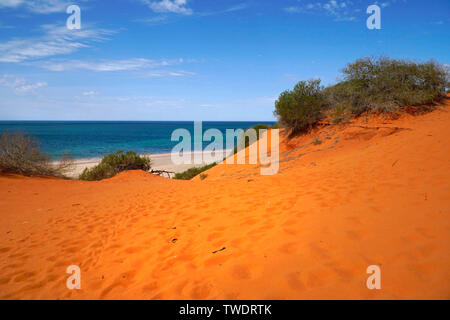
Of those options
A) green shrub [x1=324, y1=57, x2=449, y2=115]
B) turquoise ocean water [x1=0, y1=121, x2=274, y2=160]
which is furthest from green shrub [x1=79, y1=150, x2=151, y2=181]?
green shrub [x1=324, y1=57, x2=449, y2=115]

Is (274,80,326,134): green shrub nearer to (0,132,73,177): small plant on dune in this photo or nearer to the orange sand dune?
the orange sand dune

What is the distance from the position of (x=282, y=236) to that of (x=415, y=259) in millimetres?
1378

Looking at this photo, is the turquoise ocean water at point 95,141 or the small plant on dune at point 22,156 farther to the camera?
the turquoise ocean water at point 95,141

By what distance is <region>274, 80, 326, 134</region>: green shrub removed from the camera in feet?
51.5

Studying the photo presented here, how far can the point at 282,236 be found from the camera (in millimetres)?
3137

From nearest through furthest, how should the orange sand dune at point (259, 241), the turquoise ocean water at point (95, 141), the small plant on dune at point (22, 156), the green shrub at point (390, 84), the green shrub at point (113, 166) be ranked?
1. the orange sand dune at point (259, 241)
2. the small plant on dune at point (22, 156)
3. the green shrub at point (390, 84)
4. the green shrub at point (113, 166)
5. the turquoise ocean water at point (95, 141)

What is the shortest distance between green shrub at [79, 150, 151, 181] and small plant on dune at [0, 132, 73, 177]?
2128 millimetres

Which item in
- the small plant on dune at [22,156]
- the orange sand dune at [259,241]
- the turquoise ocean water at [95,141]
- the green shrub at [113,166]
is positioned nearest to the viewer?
the orange sand dune at [259,241]

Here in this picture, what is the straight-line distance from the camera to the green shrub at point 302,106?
1571 cm

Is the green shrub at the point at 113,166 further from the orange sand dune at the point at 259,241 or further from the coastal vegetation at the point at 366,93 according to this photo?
the coastal vegetation at the point at 366,93

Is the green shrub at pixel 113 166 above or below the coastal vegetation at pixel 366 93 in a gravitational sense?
below

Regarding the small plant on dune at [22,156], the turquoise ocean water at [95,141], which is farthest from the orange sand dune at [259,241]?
the turquoise ocean water at [95,141]
